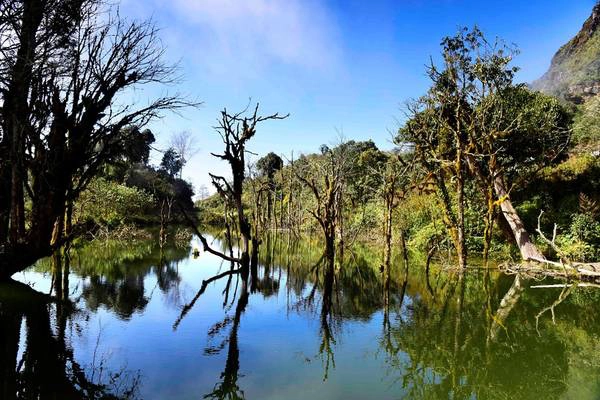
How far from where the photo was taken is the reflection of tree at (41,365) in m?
4.30

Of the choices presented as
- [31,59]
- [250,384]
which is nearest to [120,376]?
[250,384]

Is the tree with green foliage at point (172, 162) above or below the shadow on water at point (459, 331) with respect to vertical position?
above

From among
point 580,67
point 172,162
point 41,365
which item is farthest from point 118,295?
point 580,67

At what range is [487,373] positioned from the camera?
17.7 feet

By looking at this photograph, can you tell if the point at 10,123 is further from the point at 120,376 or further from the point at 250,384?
the point at 250,384

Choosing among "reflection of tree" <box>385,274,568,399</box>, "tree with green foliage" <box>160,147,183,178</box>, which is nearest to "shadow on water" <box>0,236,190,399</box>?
"reflection of tree" <box>385,274,568,399</box>

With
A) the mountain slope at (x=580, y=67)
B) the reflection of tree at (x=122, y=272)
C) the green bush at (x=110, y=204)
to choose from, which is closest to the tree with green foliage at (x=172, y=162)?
the green bush at (x=110, y=204)

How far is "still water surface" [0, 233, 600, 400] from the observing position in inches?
189

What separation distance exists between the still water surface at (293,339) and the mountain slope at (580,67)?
48362mm

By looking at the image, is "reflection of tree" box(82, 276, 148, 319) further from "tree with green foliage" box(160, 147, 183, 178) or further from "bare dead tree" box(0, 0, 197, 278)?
"tree with green foliage" box(160, 147, 183, 178)

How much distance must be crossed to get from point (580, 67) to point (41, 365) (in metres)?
66.1

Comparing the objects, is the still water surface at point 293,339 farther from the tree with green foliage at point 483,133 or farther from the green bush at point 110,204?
the green bush at point 110,204

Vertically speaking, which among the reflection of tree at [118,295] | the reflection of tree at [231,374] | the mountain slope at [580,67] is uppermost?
the mountain slope at [580,67]

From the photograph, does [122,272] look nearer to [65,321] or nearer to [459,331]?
[65,321]
